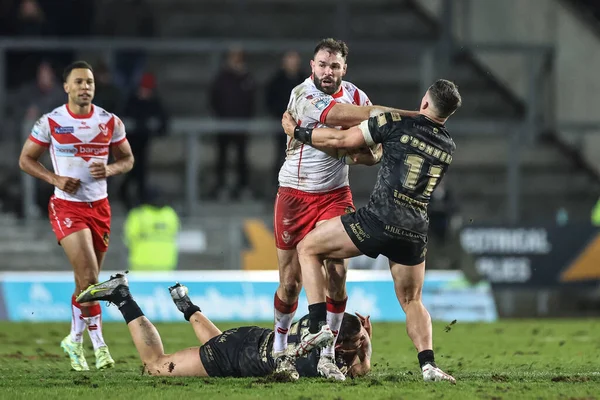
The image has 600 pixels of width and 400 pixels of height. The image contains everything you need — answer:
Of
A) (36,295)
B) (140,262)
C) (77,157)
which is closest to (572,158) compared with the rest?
(140,262)

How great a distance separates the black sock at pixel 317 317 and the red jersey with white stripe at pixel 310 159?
44.6 inches

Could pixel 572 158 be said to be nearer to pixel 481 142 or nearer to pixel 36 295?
pixel 481 142

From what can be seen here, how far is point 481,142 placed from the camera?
22781 mm

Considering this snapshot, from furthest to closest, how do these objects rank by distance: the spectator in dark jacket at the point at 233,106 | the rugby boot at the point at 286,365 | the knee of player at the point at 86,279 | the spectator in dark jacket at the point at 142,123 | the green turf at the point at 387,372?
the spectator in dark jacket at the point at 233,106 < the spectator in dark jacket at the point at 142,123 < the knee of player at the point at 86,279 < the rugby boot at the point at 286,365 < the green turf at the point at 387,372

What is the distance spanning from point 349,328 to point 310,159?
4.85ft

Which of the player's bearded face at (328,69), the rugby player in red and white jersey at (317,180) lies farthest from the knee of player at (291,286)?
the player's bearded face at (328,69)

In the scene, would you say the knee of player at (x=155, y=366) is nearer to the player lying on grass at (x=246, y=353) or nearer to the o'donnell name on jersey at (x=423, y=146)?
the player lying on grass at (x=246, y=353)

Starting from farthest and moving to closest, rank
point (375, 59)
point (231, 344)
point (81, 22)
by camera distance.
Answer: point (375, 59) < point (81, 22) < point (231, 344)

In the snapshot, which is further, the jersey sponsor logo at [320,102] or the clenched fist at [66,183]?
the clenched fist at [66,183]

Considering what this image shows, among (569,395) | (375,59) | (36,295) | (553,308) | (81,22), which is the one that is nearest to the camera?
(569,395)

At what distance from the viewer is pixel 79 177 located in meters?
11.1

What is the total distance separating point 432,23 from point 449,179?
4.51 metres

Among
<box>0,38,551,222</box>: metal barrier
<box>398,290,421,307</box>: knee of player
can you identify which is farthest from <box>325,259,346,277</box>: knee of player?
<box>0,38,551,222</box>: metal barrier

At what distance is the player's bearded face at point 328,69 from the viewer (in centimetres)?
962
